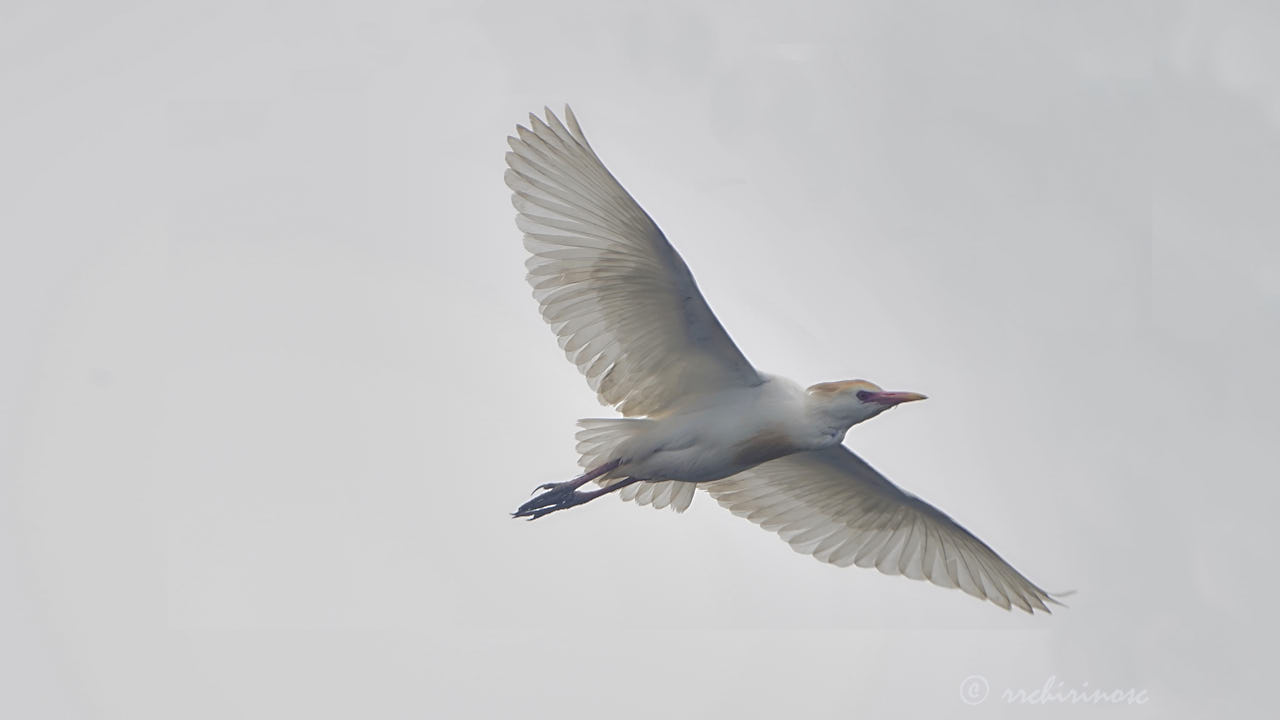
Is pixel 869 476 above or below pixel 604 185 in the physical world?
below

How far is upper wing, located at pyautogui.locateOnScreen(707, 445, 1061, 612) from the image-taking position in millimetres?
11992

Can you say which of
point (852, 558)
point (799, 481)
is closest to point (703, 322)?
point (799, 481)

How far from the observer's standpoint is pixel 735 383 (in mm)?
10766

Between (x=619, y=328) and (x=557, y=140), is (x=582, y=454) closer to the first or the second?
(x=619, y=328)

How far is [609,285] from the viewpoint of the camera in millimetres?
10570

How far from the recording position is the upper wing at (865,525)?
39.3 feet

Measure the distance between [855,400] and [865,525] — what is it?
2.29 meters

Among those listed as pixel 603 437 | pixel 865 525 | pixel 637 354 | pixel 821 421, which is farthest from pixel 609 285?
pixel 865 525

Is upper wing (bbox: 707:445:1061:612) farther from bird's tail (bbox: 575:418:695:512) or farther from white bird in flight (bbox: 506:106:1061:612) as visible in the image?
bird's tail (bbox: 575:418:695:512)

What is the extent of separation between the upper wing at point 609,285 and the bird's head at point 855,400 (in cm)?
55

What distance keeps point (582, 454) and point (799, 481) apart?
2285 millimetres

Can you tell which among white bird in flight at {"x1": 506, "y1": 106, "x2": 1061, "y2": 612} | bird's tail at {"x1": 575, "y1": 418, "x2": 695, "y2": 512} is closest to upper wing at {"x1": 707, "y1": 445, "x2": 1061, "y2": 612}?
white bird in flight at {"x1": 506, "y1": 106, "x2": 1061, "y2": 612}

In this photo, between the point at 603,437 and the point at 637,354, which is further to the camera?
the point at 637,354

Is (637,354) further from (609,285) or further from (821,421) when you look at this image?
(821,421)
